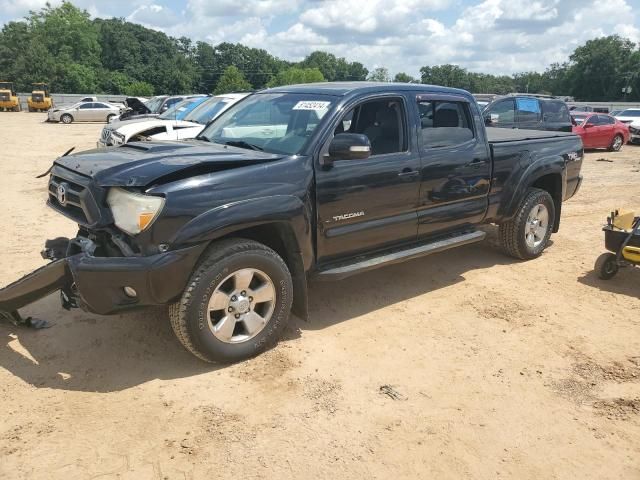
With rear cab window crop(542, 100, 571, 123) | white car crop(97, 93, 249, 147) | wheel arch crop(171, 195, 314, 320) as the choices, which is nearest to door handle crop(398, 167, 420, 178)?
wheel arch crop(171, 195, 314, 320)

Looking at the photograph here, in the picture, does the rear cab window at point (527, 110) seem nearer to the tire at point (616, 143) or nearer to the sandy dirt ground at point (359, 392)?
the tire at point (616, 143)

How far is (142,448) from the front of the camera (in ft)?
9.68

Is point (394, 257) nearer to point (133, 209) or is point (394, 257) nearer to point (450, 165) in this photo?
point (450, 165)

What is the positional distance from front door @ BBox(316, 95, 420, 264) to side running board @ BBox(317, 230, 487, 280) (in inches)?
3.7

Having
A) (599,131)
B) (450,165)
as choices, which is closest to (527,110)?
(599,131)

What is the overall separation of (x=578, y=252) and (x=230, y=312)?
483cm

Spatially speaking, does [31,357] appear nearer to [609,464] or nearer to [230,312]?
[230,312]

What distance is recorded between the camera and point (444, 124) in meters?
5.08

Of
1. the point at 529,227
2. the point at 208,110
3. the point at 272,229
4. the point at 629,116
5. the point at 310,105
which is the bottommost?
the point at 529,227

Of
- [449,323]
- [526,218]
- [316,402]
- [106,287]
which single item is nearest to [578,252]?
[526,218]

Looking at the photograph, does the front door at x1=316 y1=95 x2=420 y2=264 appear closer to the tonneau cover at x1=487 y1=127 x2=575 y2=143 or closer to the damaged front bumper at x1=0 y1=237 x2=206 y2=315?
the damaged front bumper at x1=0 y1=237 x2=206 y2=315

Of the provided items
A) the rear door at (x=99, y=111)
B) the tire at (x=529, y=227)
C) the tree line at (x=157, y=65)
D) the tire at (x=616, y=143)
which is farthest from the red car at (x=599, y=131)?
the tree line at (x=157, y=65)

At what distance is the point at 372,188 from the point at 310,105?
861mm

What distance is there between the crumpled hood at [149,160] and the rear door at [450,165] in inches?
62.1
